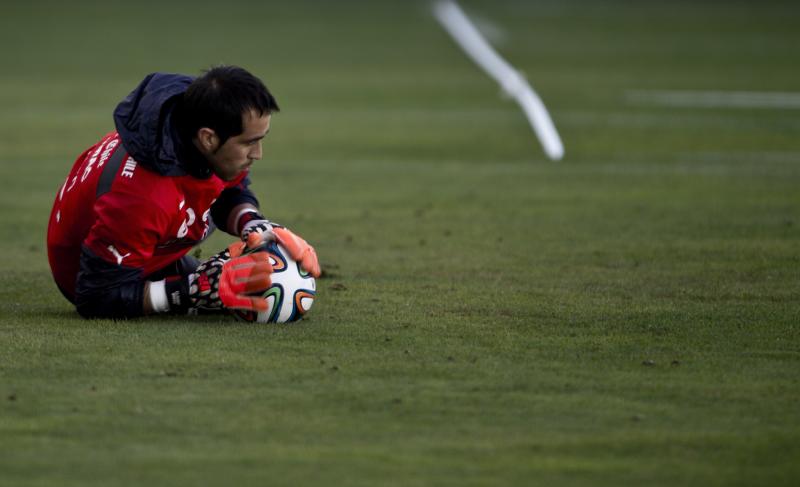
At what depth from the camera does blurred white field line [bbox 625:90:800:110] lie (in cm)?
1803

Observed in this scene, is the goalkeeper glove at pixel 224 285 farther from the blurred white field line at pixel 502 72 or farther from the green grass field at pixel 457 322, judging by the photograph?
the blurred white field line at pixel 502 72

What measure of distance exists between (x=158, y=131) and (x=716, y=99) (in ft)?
43.8

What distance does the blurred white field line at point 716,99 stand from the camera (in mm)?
18031

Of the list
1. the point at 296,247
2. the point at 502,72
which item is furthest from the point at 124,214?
the point at 502,72

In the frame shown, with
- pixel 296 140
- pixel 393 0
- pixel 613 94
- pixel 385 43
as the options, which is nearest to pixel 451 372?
pixel 296 140

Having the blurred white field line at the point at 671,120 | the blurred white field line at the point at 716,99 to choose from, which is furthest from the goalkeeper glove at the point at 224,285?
the blurred white field line at the point at 716,99

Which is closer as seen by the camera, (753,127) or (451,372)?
(451,372)

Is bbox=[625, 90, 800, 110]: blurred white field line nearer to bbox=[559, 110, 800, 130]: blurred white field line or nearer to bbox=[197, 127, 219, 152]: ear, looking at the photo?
bbox=[559, 110, 800, 130]: blurred white field line

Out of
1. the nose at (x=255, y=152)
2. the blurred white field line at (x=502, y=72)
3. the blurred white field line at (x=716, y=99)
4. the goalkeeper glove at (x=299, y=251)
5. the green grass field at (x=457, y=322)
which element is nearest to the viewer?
the green grass field at (x=457, y=322)

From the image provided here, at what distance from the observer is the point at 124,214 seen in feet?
21.2

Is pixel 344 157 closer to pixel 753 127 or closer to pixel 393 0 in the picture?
pixel 753 127

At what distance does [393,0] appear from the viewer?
39.8 m

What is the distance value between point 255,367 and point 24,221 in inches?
210

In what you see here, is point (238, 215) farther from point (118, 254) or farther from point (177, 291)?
point (118, 254)
